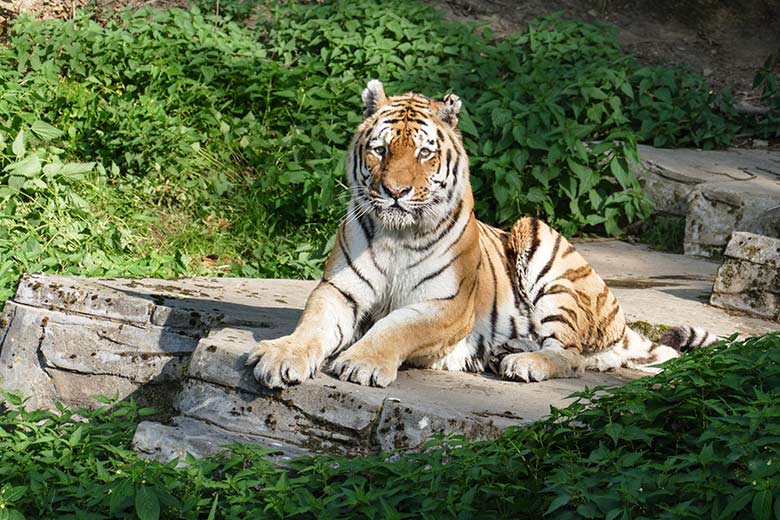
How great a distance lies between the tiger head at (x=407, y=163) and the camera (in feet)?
14.6

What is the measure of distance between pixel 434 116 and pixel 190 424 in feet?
5.31

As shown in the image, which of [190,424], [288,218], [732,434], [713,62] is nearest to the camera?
[732,434]

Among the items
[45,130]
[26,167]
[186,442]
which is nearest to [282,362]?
[186,442]

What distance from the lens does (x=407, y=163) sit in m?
4.50

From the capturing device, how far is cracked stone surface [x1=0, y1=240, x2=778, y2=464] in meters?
4.00

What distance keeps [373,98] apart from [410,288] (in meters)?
0.83

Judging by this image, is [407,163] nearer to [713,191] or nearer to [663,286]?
[663,286]

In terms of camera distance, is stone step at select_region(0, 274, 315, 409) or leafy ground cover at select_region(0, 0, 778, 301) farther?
leafy ground cover at select_region(0, 0, 778, 301)

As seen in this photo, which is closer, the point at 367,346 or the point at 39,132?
the point at 367,346

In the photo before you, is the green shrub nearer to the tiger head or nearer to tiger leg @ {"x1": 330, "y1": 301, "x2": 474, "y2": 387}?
the tiger head

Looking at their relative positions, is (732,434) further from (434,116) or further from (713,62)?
(713,62)

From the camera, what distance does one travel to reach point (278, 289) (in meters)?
6.17

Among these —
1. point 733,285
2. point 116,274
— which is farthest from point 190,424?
point 733,285

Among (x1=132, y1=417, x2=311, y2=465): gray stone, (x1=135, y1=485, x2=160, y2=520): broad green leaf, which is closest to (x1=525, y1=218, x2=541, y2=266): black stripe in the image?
(x1=132, y1=417, x2=311, y2=465): gray stone
